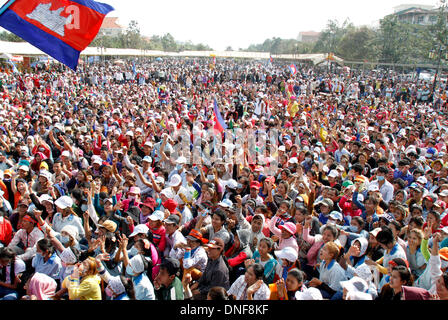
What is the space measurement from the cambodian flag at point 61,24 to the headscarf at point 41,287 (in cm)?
237

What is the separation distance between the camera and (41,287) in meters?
3.05

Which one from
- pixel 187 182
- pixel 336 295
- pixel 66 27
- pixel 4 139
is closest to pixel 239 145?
pixel 187 182

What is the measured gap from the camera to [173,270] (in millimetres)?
2928

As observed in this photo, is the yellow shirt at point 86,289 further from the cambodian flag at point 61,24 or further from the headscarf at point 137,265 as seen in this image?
the cambodian flag at point 61,24

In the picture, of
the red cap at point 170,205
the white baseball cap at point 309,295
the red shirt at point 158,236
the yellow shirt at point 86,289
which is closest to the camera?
the white baseball cap at point 309,295

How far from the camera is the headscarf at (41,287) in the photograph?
3039 mm

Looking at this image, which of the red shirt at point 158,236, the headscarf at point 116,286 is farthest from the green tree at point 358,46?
the headscarf at point 116,286

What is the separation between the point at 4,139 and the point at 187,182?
5036 mm

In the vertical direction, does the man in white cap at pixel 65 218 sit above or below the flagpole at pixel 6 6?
below

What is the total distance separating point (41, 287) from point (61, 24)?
2939 mm

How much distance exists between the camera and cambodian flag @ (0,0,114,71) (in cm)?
387

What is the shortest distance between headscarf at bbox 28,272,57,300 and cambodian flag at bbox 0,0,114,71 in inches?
93.2

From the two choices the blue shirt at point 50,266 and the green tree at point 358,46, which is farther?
the green tree at point 358,46

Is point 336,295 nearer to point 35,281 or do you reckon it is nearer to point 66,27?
point 35,281
